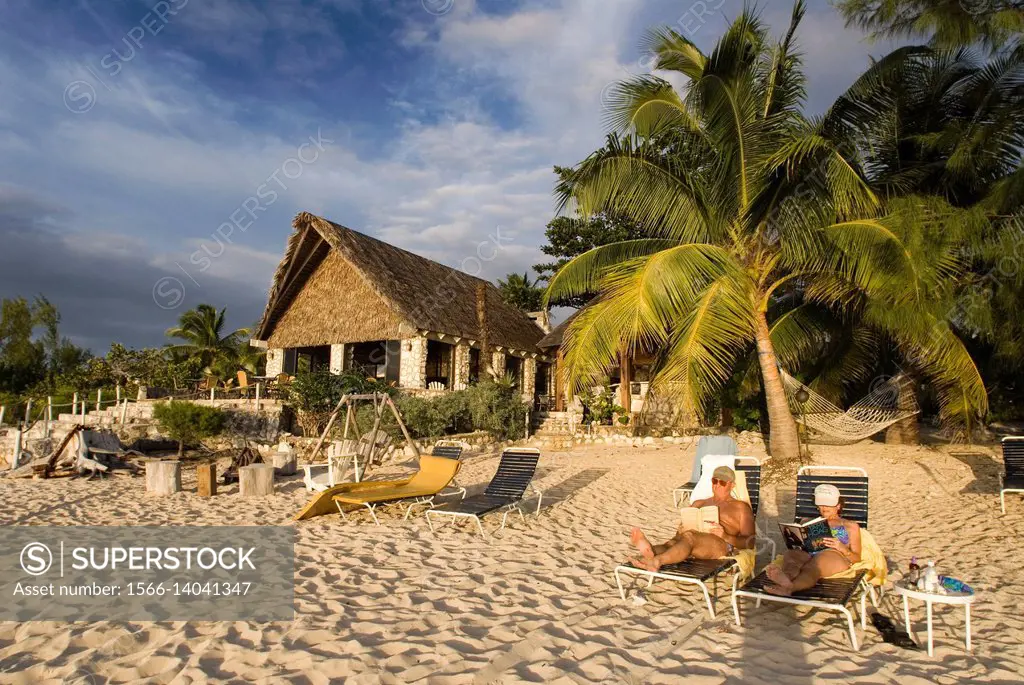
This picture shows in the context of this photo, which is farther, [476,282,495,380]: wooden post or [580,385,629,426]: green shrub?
[476,282,495,380]: wooden post

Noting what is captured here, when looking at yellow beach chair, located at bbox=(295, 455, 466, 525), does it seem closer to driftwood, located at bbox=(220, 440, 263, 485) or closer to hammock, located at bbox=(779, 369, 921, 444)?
driftwood, located at bbox=(220, 440, 263, 485)

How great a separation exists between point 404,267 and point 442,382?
352cm

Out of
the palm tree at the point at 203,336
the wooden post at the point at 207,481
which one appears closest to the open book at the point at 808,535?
the wooden post at the point at 207,481

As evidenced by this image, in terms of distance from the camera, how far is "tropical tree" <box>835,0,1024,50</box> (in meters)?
7.93

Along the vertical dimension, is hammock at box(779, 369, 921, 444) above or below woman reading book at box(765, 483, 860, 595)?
above

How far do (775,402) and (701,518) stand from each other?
5.41 m

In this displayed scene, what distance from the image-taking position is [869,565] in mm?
3676

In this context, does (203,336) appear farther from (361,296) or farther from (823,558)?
(823,558)

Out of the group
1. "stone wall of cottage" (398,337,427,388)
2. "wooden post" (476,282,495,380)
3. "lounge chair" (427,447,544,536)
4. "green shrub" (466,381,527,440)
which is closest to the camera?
"lounge chair" (427,447,544,536)

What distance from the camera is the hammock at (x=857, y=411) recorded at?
9711 millimetres

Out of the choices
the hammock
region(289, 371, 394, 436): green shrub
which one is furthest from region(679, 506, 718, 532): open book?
region(289, 371, 394, 436): green shrub

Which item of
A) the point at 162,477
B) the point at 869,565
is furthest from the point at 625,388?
the point at 869,565

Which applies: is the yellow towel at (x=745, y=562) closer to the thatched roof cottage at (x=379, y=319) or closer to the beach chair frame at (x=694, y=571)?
the beach chair frame at (x=694, y=571)

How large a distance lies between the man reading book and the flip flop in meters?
0.90
